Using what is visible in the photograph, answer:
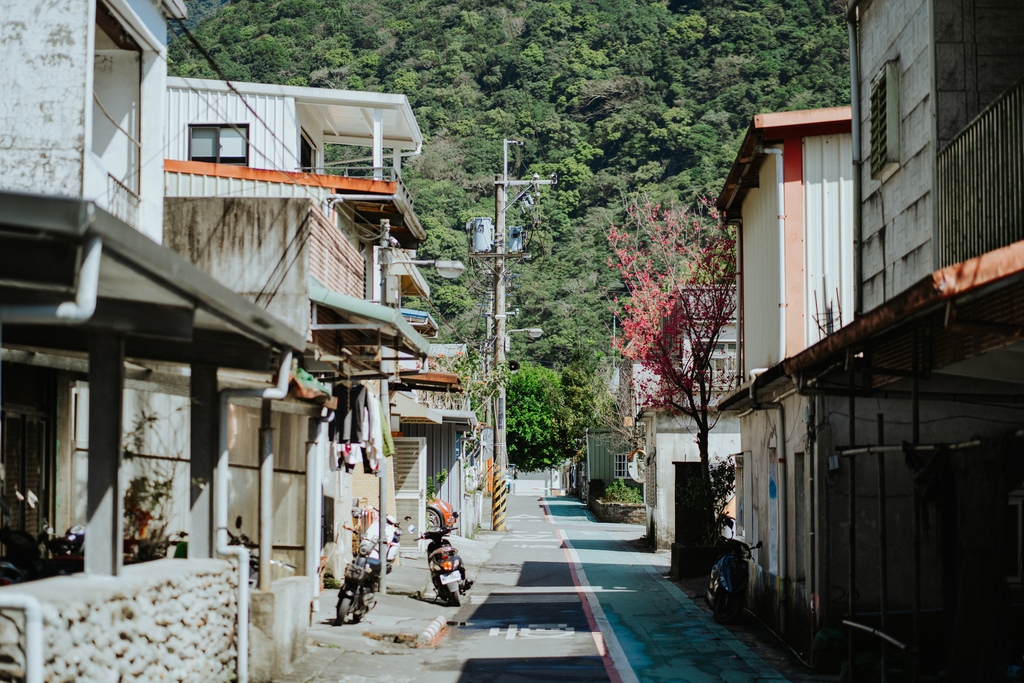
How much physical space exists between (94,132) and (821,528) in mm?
10023

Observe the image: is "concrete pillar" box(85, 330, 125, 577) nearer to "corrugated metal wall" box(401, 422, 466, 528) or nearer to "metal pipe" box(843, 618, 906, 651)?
"metal pipe" box(843, 618, 906, 651)

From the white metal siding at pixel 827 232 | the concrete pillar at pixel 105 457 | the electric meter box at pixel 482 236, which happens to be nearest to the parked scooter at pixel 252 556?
the concrete pillar at pixel 105 457

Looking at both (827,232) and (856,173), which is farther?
(827,232)

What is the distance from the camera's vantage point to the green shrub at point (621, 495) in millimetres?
44344

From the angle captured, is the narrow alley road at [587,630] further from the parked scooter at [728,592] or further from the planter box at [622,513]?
the planter box at [622,513]

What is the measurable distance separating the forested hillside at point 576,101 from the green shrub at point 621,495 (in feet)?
35.9

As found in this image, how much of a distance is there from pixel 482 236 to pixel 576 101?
1522 inches

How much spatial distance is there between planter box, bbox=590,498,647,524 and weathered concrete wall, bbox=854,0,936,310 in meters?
30.9

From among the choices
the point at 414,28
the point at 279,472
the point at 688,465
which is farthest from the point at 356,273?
the point at 414,28

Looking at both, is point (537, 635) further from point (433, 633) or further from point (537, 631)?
point (433, 633)

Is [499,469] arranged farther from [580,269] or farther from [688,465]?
[580,269]

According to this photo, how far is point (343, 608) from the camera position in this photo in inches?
527

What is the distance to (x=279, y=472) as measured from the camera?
507 inches

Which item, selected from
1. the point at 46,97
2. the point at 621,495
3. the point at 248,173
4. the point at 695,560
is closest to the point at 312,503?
the point at 46,97
